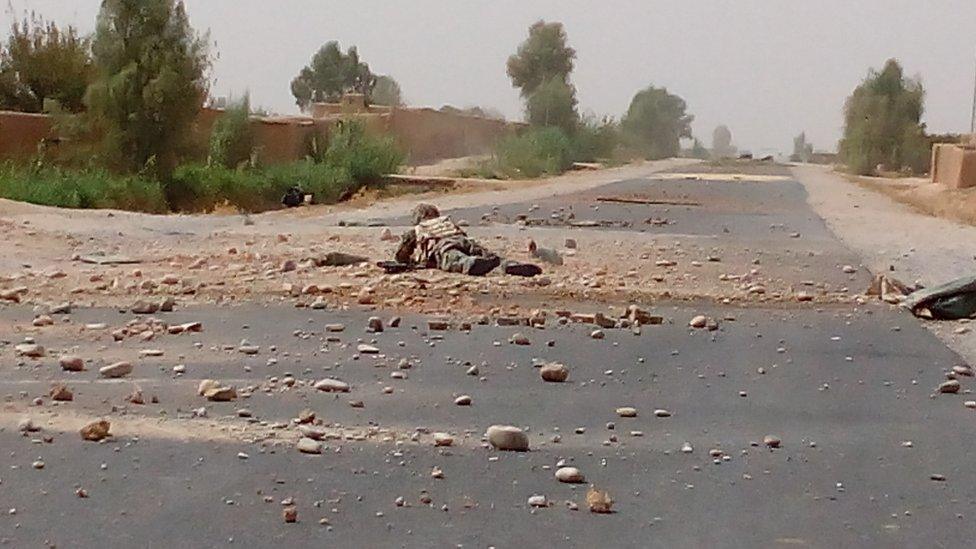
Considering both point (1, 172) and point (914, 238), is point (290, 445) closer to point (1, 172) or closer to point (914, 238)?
point (914, 238)

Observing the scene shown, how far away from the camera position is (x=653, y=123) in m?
126

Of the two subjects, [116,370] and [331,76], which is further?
[331,76]

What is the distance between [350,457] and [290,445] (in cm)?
28

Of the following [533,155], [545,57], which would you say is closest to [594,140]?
[545,57]

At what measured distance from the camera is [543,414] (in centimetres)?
620

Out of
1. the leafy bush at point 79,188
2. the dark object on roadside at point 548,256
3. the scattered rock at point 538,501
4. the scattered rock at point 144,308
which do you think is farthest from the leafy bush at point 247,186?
the scattered rock at point 538,501

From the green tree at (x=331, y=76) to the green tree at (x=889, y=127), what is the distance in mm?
32747

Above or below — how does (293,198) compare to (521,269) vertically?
below

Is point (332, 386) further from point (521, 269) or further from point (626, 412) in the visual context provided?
point (521, 269)

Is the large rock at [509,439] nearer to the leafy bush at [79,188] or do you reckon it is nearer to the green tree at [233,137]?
the leafy bush at [79,188]

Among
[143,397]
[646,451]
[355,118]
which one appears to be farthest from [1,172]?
[646,451]

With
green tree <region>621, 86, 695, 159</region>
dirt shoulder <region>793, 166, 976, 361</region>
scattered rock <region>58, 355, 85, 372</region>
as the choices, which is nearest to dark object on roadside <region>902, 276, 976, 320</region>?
dirt shoulder <region>793, 166, 976, 361</region>

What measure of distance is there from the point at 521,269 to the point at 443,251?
0.72m

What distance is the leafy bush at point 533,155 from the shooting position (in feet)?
153
